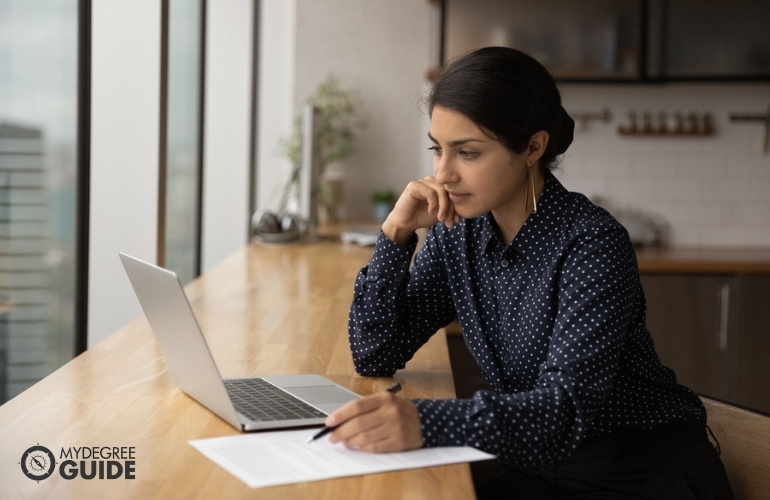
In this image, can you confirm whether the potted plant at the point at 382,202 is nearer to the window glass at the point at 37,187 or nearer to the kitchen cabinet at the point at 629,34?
the kitchen cabinet at the point at 629,34

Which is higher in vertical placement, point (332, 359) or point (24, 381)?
point (332, 359)

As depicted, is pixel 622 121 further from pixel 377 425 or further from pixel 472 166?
pixel 377 425

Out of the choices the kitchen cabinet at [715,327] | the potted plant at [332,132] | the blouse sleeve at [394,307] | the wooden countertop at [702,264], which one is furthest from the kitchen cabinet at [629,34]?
the blouse sleeve at [394,307]

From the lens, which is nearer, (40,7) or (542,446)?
(542,446)

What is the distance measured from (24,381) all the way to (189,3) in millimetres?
2102

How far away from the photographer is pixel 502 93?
1.56m

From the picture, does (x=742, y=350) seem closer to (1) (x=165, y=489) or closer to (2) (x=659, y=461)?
(2) (x=659, y=461)

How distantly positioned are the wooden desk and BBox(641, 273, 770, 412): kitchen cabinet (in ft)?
5.88

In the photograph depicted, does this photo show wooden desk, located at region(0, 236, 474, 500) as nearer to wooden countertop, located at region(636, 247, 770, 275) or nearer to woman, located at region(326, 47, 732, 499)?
woman, located at region(326, 47, 732, 499)

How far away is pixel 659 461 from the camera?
152cm

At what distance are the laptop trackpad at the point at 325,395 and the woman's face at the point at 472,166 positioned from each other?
39cm

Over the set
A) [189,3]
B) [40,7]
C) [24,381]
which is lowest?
[24,381]

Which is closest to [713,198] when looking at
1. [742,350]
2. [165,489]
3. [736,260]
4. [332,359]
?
[736,260]

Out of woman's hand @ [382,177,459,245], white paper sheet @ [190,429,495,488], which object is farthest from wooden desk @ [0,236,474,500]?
woman's hand @ [382,177,459,245]
